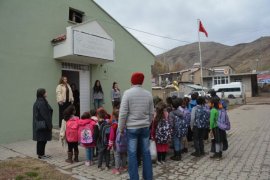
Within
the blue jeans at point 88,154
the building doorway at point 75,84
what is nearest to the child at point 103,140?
the blue jeans at point 88,154

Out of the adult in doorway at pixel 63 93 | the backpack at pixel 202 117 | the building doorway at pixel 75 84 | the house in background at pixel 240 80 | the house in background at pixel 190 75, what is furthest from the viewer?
the house in background at pixel 190 75

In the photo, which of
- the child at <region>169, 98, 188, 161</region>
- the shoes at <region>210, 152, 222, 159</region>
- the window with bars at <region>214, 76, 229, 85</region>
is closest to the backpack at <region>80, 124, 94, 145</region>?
the child at <region>169, 98, 188, 161</region>

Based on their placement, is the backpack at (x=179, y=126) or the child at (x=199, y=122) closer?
the backpack at (x=179, y=126)

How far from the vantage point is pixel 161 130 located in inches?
217

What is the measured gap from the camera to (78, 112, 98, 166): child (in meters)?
5.30

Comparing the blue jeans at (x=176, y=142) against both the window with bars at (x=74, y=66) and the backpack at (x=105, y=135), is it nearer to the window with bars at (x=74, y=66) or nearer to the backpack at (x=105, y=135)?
the backpack at (x=105, y=135)

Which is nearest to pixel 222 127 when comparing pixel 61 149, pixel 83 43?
pixel 61 149

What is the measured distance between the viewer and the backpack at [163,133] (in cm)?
550

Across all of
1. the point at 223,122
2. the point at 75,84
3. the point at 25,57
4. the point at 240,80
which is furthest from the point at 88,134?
the point at 240,80

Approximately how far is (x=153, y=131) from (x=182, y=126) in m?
0.82

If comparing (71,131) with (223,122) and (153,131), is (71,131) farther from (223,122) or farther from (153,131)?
(223,122)

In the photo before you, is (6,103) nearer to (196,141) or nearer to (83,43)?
(83,43)

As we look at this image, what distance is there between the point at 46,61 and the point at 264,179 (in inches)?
308

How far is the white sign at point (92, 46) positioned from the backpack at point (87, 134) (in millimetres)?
4237
